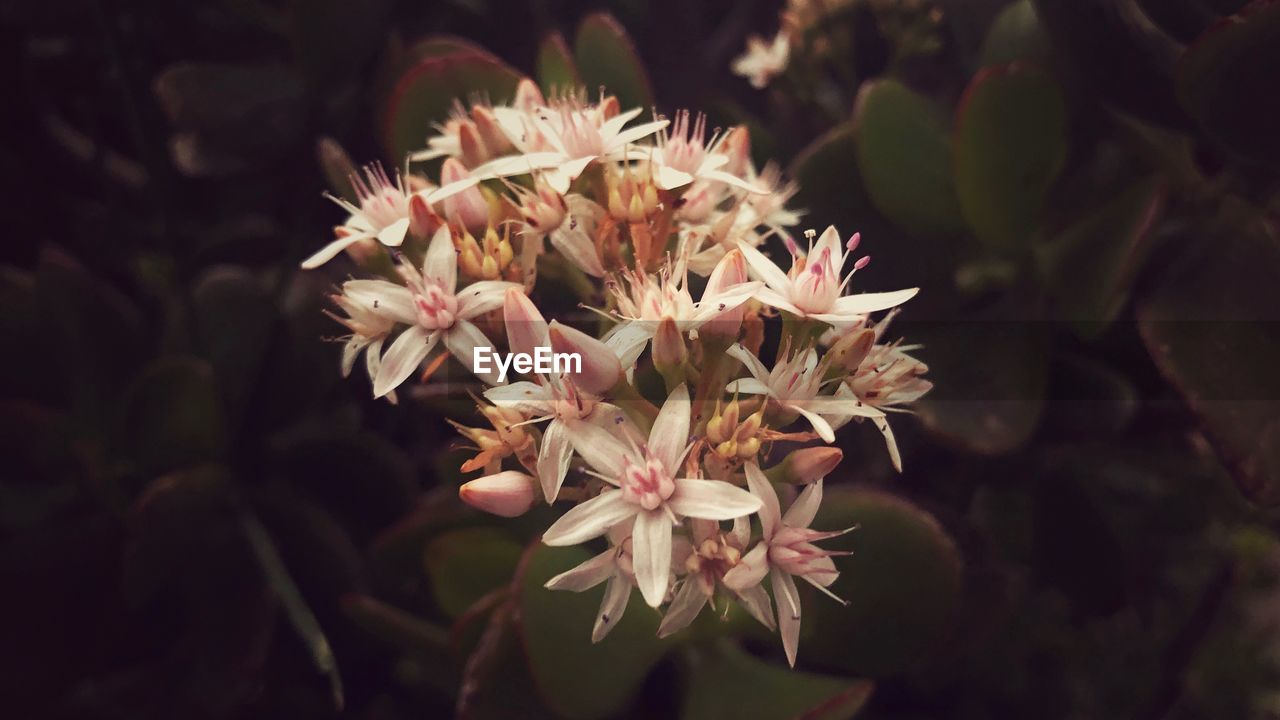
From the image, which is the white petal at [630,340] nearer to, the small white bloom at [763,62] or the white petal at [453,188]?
the white petal at [453,188]

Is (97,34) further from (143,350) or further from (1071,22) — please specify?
(1071,22)

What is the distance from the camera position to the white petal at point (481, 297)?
0.61 m

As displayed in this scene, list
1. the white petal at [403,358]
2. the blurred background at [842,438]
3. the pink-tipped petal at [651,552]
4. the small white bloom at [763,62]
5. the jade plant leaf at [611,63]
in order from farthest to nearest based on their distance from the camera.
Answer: the small white bloom at [763,62] → the jade plant leaf at [611,63] → the blurred background at [842,438] → the white petal at [403,358] → the pink-tipped petal at [651,552]

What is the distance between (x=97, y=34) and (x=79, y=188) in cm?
25

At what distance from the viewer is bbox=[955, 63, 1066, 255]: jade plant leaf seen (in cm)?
75

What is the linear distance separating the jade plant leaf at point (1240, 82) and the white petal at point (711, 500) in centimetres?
49

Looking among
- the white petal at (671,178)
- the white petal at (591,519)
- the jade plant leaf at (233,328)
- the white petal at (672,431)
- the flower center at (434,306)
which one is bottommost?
the jade plant leaf at (233,328)

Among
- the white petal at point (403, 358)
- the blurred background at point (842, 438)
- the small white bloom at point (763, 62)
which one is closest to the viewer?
the white petal at point (403, 358)

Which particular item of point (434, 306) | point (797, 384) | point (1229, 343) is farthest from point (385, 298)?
point (1229, 343)

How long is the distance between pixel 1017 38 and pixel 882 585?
492mm

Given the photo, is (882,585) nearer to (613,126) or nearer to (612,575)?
(612,575)

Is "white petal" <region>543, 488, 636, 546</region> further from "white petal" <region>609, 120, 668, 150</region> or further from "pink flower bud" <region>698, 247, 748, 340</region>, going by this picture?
"white petal" <region>609, 120, 668, 150</region>

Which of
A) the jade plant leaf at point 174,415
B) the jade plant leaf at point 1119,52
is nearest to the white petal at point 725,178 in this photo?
the jade plant leaf at point 1119,52

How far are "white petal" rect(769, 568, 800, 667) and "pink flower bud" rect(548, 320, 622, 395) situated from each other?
15cm
